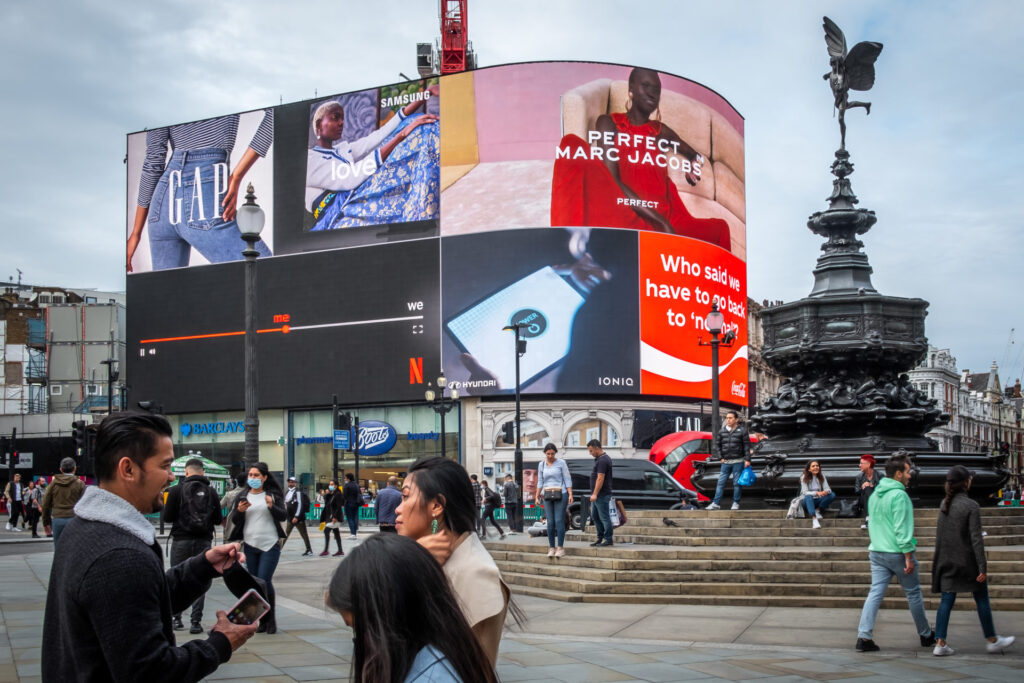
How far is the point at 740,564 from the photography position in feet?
42.8

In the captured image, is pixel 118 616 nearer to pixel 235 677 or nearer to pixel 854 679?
pixel 235 677

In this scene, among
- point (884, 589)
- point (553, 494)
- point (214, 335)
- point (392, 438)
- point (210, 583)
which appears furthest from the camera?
point (214, 335)

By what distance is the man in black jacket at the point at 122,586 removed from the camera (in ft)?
9.75

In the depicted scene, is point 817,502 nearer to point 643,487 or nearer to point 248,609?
point 643,487

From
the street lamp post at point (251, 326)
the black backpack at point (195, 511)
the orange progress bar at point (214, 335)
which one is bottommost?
the black backpack at point (195, 511)

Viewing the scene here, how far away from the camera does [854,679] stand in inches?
316

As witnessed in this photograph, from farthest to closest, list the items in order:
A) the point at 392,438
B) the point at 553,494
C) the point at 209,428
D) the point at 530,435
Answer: the point at 209,428 → the point at 392,438 → the point at 530,435 → the point at 553,494

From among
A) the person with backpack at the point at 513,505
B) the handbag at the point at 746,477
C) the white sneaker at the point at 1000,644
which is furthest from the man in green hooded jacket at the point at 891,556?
the person with backpack at the point at 513,505

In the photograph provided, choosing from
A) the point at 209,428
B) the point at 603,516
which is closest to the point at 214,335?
the point at 209,428

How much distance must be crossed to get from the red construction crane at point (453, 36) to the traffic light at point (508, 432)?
24.2 metres

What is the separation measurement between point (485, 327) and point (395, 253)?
6.20 meters

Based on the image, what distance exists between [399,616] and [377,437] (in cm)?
5336

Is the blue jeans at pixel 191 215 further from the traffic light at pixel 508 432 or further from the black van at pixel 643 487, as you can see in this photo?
the black van at pixel 643 487

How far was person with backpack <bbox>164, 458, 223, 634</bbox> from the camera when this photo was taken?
1053cm
